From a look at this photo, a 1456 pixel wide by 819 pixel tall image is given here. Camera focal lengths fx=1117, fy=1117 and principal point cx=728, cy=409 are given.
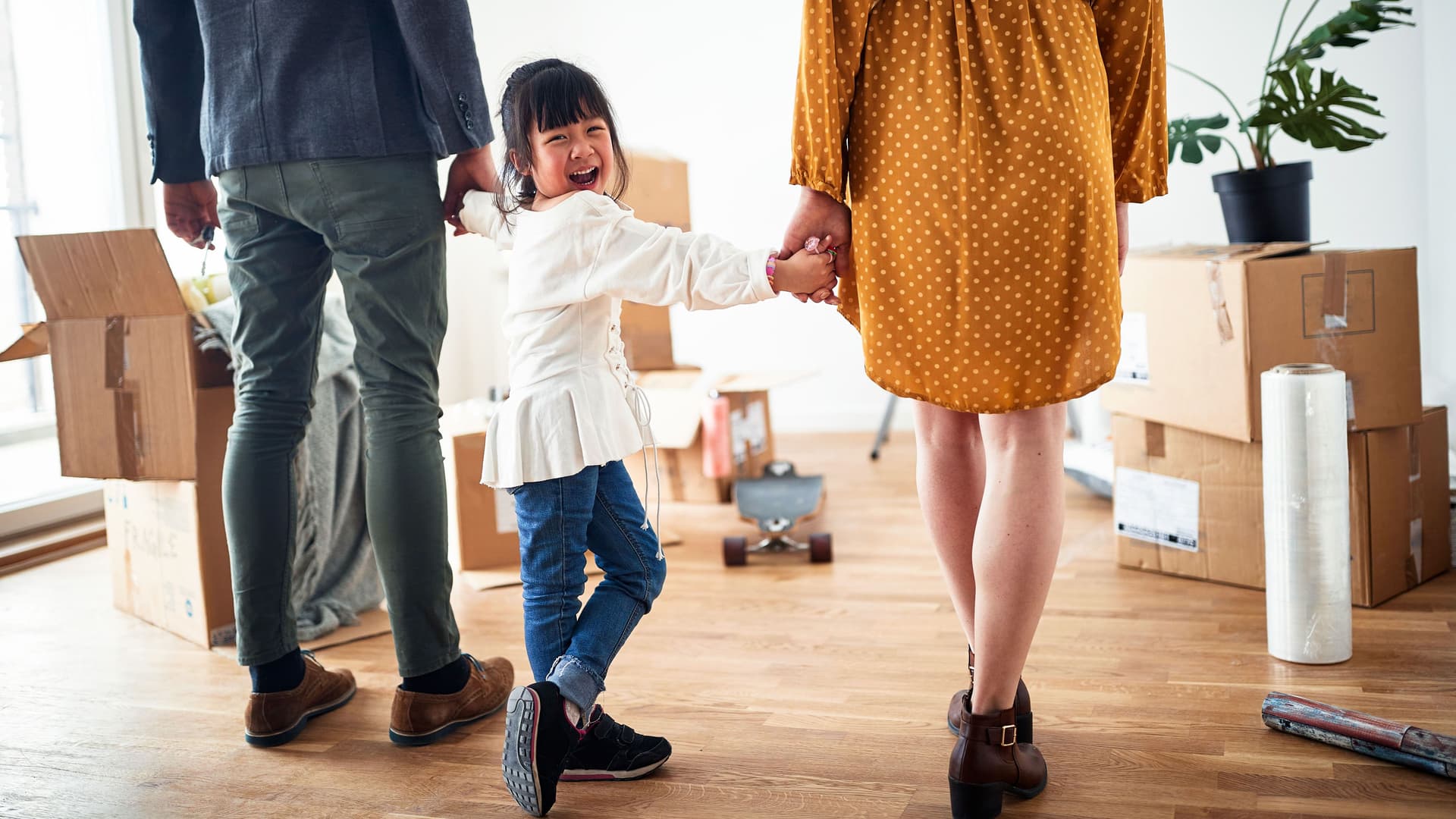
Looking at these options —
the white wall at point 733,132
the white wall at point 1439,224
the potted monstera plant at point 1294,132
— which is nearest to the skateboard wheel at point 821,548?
the potted monstera plant at point 1294,132

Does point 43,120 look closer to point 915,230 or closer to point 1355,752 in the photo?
point 915,230

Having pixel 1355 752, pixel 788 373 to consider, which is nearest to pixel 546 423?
pixel 1355 752

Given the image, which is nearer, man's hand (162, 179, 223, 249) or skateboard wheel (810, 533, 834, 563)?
man's hand (162, 179, 223, 249)

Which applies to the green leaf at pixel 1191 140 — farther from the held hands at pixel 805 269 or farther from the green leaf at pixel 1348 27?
the held hands at pixel 805 269

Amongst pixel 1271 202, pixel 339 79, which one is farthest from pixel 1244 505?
pixel 339 79

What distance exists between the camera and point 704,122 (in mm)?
3721

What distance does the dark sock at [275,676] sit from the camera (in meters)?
1.44

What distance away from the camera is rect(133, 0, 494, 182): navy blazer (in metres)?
1.30

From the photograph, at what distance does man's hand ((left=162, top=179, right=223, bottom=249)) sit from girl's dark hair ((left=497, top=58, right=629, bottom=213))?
1.81 feet

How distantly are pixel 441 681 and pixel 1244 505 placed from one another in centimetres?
131

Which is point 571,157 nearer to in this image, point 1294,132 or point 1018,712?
point 1018,712

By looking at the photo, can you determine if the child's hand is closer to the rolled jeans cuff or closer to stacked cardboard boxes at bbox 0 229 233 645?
the rolled jeans cuff

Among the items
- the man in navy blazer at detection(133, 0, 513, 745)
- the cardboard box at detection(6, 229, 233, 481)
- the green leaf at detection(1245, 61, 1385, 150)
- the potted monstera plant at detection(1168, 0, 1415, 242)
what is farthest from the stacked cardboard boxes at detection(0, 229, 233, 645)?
the green leaf at detection(1245, 61, 1385, 150)

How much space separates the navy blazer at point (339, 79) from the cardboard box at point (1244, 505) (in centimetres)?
129
